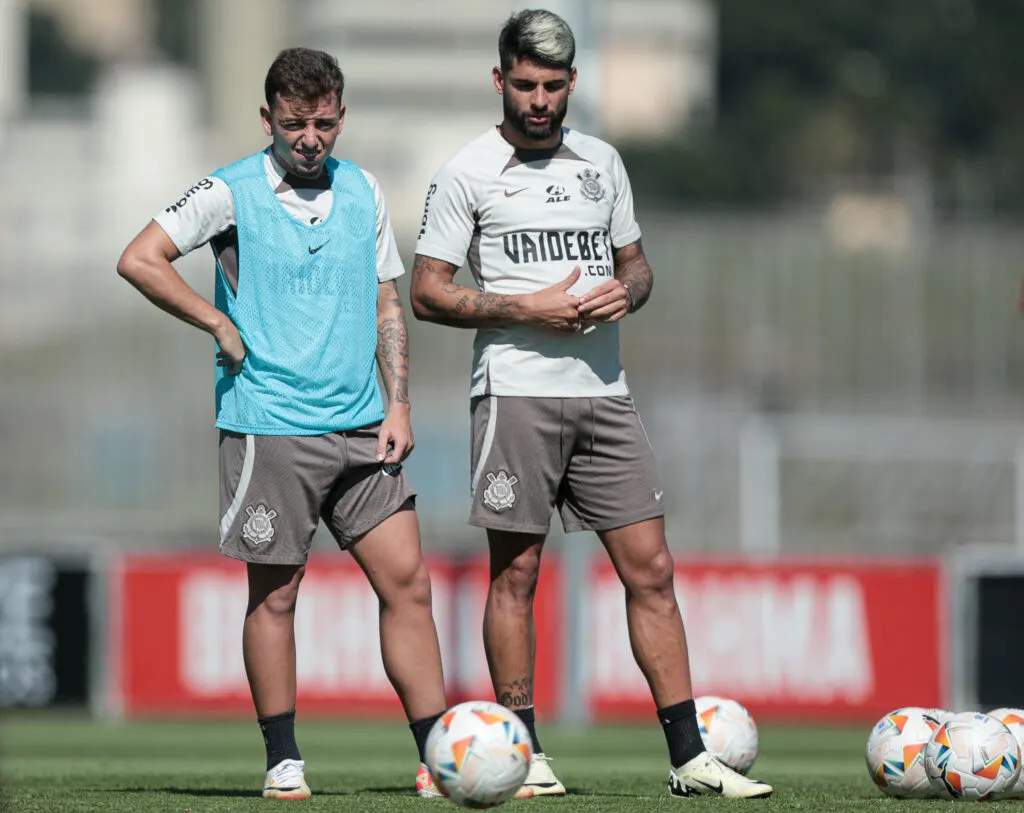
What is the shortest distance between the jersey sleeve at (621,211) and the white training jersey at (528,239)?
0.07 metres

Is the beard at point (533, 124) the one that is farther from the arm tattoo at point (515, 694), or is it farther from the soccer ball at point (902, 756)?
the soccer ball at point (902, 756)

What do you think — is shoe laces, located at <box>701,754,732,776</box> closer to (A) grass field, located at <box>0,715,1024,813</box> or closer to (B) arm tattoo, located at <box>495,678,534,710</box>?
(A) grass field, located at <box>0,715,1024,813</box>

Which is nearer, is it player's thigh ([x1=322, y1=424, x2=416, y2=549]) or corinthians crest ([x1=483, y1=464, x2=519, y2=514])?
player's thigh ([x1=322, y1=424, x2=416, y2=549])

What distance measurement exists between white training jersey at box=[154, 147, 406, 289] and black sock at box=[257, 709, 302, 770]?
1.37m

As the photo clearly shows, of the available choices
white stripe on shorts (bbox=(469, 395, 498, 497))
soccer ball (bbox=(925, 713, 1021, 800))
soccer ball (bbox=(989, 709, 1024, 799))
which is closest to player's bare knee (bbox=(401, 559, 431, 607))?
white stripe on shorts (bbox=(469, 395, 498, 497))

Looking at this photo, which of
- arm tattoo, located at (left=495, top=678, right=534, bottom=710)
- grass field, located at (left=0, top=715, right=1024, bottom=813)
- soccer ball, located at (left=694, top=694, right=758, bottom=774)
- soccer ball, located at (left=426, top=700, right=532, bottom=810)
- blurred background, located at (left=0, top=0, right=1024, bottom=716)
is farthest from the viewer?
blurred background, located at (left=0, top=0, right=1024, bottom=716)

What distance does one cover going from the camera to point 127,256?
6.33 meters

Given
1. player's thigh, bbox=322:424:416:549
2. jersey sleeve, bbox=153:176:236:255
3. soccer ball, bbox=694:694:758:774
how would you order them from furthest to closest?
soccer ball, bbox=694:694:758:774
player's thigh, bbox=322:424:416:549
jersey sleeve, bbox=153:176:236:255

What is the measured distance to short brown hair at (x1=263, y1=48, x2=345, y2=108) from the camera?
6.30 metres

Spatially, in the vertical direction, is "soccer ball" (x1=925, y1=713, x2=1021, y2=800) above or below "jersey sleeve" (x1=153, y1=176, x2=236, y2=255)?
below

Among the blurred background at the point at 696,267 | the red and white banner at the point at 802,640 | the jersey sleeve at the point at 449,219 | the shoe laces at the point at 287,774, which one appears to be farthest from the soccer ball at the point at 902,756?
the red and white banner at the point at 802,640

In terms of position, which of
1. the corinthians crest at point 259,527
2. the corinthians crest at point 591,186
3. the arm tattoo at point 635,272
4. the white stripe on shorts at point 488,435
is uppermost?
the corinthians crest at point 591,186

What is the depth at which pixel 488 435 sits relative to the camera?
6664mm

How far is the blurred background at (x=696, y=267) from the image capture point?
22297mm
